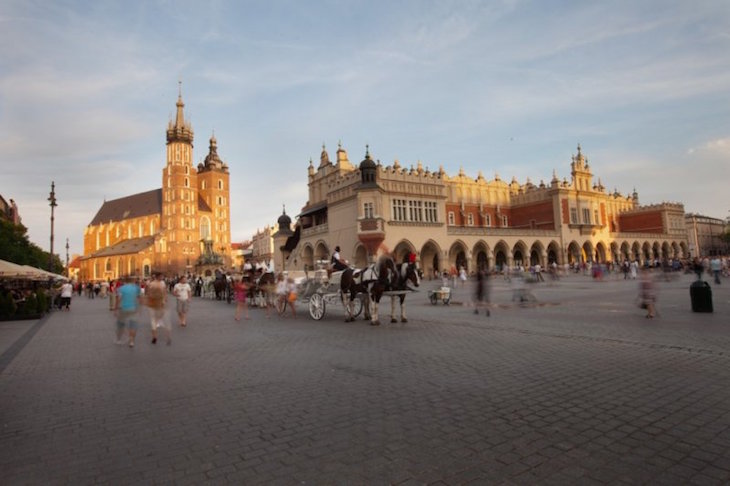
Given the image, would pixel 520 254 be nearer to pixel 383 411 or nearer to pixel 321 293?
pixel 321 293

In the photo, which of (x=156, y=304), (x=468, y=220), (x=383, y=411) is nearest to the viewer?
(x=383, y=411)

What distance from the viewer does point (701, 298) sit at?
1275 cm

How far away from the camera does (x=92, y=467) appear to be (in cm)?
380

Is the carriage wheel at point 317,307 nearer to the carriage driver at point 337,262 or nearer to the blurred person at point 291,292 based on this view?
the carriage driver at point 337,262

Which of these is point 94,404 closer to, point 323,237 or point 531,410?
point 531,410

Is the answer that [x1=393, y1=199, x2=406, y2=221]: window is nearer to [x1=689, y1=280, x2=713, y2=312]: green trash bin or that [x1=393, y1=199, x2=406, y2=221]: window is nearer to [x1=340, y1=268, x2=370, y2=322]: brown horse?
[x1=340, y1=268, x2=370, y2=322]: brown horse

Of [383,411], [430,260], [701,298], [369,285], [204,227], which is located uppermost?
[204,227]

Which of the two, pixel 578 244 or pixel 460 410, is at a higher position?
pixel 578 244

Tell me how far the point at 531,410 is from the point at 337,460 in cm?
231

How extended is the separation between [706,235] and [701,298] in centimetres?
12149

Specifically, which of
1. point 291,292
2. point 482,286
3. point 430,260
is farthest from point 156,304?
point 430,260

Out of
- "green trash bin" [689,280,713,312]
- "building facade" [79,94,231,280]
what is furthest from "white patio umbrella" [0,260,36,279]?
"building facade" [79,94,231,280]

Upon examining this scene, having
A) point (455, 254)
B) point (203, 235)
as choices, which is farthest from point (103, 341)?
point (203, 235)

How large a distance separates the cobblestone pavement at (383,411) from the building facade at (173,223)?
8818 centimetres
